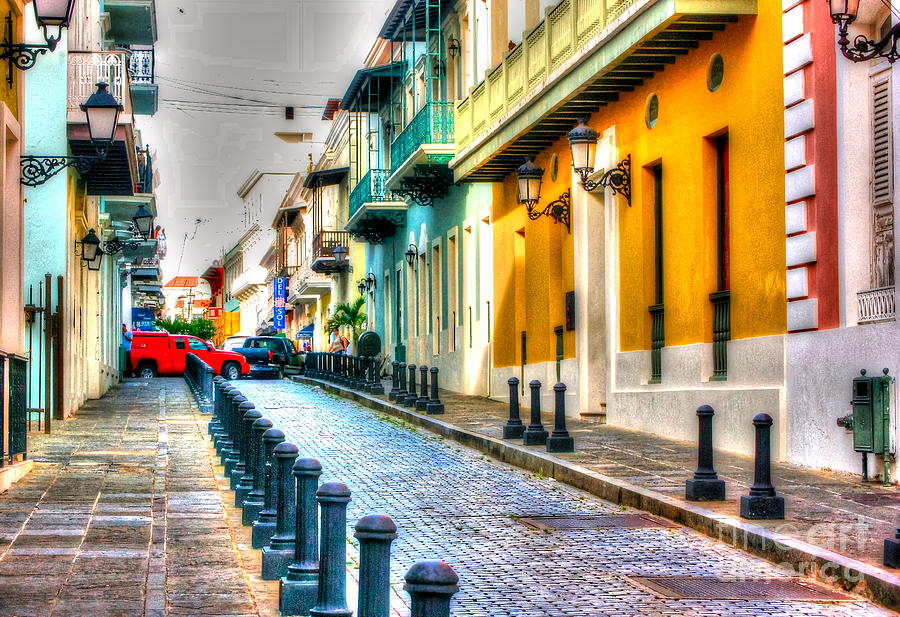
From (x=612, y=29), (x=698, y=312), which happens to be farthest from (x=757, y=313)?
(x=612, y=29)

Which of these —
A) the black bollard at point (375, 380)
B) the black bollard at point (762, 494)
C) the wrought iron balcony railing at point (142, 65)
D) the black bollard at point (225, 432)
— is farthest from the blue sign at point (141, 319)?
the black bollard at point (762, 494)

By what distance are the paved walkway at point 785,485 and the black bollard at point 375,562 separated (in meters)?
4.18

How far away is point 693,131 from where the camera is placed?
16.2 meters

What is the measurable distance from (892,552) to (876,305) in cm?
449

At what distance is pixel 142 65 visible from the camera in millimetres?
30281

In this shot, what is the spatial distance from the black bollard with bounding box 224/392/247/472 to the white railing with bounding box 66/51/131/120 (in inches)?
390

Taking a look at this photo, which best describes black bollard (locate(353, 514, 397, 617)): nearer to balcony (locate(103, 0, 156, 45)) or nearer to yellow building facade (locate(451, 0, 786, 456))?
yellow building facade (locate(451, 0, 786, 456))

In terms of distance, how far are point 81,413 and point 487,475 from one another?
11379 mm

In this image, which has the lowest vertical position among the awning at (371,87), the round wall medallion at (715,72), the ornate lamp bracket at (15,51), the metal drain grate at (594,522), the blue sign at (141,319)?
the metal drain grate at (594,522)

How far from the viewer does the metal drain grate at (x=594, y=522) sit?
1062 cm

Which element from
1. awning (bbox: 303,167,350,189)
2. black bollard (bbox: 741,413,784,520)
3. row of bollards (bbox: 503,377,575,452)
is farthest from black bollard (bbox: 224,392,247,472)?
awning (bbox: 303,167,350,189)

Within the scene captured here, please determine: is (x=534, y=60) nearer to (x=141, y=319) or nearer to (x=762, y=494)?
(x=762, y=494)

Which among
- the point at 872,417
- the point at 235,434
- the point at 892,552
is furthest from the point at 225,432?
the point at 892,552

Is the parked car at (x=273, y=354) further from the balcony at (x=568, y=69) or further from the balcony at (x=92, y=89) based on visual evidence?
the balcony at (x=92, y=89)
